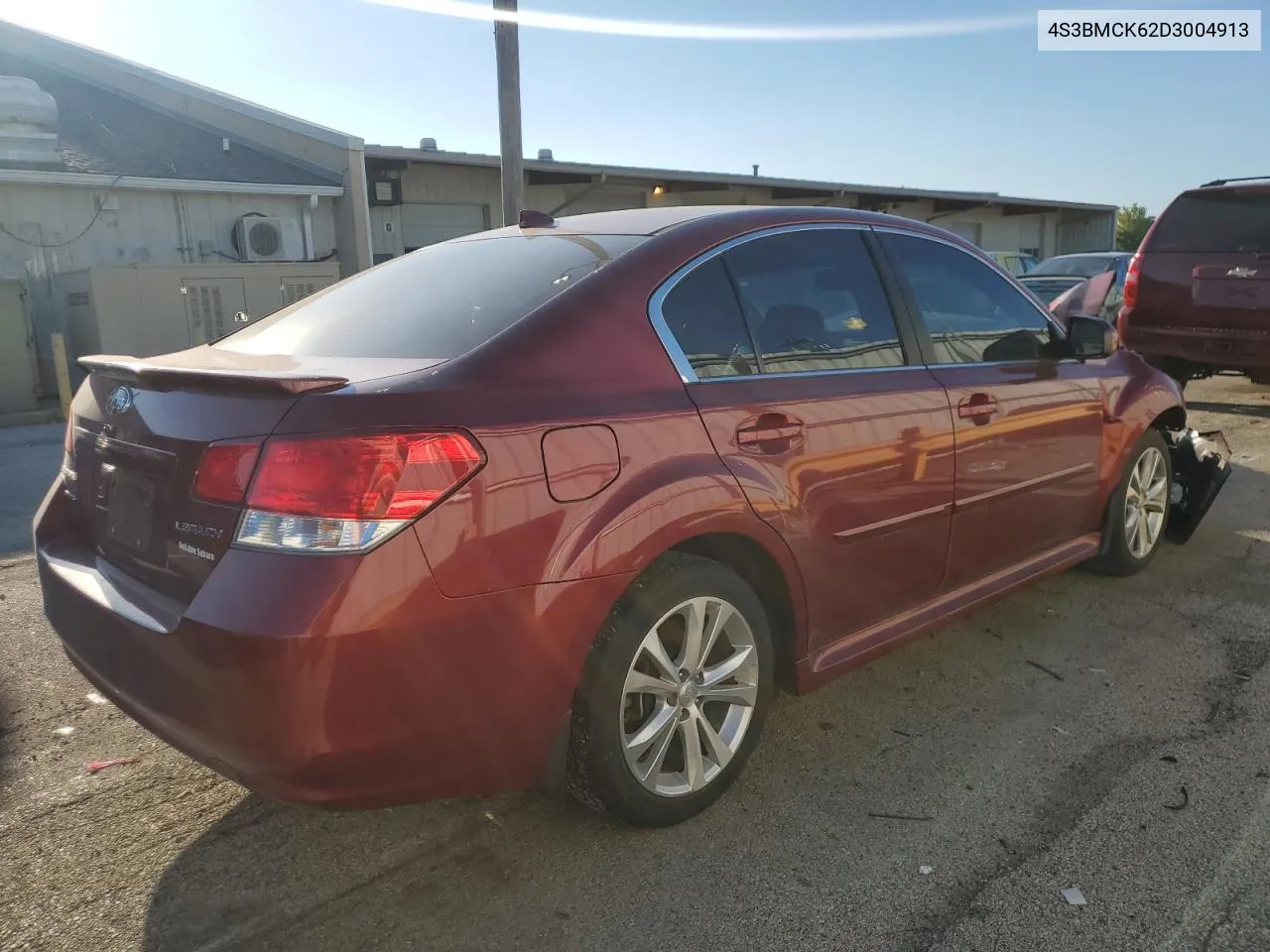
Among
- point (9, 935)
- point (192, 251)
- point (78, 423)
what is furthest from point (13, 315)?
point (9, 935)

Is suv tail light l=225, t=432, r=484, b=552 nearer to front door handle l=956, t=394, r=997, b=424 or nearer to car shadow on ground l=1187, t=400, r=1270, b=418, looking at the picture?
front door handle l=956, t=394, r=997, b=424

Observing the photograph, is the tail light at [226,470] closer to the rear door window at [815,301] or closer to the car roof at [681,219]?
the car roof at [681,219]

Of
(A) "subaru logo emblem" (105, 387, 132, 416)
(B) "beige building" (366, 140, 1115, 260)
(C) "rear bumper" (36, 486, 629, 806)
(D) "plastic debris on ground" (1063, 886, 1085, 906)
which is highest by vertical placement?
(B) "beige building" (366, 140, 1115, 260)

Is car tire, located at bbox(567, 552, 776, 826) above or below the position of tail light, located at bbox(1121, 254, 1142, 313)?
below

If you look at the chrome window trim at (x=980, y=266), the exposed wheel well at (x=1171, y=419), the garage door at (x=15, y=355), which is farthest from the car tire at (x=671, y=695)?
the garage door at (x=15, y=355)

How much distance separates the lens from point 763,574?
9.00ft

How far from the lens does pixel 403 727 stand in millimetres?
2023

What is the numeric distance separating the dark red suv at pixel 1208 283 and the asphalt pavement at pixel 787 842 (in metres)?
5.48

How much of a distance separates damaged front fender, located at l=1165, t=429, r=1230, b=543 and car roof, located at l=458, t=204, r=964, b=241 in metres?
2.72

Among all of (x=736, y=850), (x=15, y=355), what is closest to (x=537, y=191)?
(x=15, y=355)

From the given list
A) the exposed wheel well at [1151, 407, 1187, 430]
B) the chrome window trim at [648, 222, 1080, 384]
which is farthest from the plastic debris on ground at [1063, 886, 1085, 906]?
the exposed wheel well at [1151, 407, 1187, 430]

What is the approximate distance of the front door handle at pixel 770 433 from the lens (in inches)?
102

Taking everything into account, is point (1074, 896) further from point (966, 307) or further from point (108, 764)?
point (108, 764)

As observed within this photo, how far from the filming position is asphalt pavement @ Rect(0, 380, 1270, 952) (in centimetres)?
218
